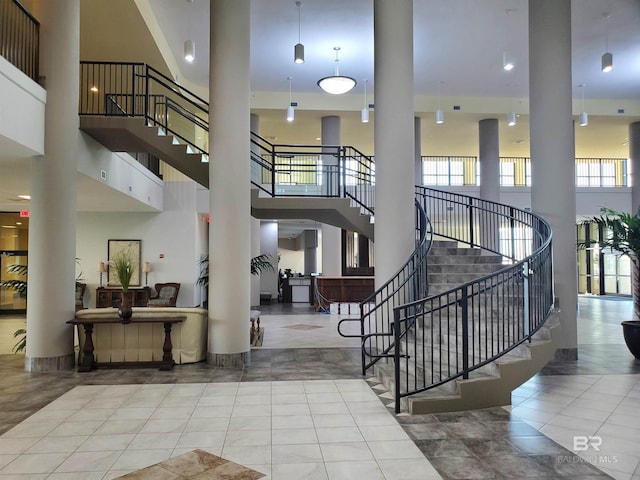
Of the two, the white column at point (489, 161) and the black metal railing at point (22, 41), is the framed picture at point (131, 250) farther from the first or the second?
the white column at point (489, 161)

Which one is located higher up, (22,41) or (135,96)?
(135,96)

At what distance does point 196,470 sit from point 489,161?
46.7 ft

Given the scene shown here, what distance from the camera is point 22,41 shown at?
6.55 m

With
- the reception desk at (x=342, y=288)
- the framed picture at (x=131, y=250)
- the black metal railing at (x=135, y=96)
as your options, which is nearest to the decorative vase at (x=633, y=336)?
the reception desk at (x=342, y=288)

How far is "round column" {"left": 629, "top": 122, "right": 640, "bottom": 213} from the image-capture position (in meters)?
15.6

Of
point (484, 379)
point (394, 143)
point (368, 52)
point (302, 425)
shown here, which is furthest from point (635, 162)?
point (302, 425)

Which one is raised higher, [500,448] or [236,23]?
[236,23]

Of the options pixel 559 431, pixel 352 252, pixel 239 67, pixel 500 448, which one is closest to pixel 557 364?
pixel 559 431

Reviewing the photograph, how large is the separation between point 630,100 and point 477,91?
211 inches

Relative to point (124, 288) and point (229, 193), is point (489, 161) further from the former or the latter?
point (124, 288)

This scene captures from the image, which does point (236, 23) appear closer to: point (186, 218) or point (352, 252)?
point (186, 218)

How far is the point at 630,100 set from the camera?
15055 mm

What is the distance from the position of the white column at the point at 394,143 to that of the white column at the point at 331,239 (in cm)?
767

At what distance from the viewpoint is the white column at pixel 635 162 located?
15625mm
